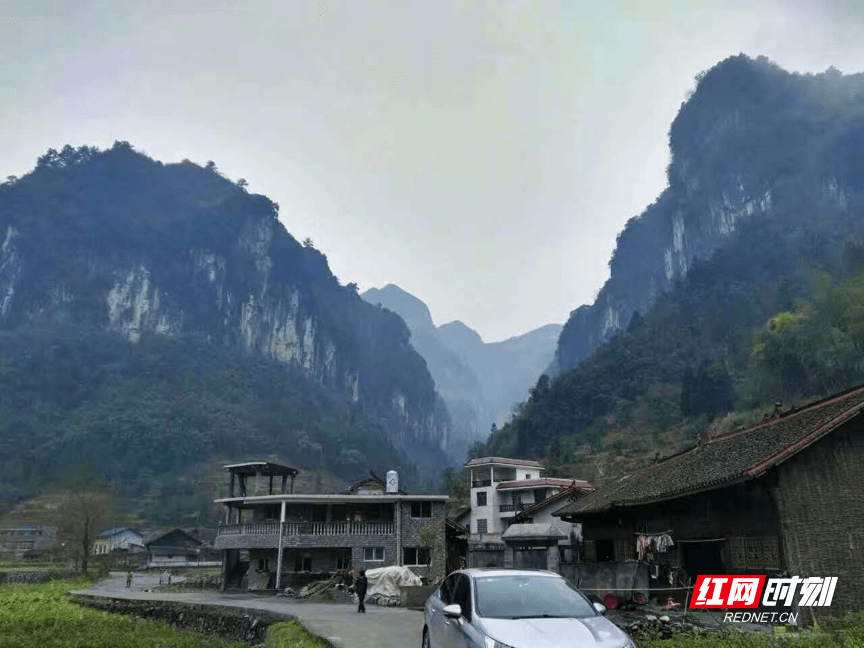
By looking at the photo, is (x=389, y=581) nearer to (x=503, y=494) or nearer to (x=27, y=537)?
(x=503, y=494)

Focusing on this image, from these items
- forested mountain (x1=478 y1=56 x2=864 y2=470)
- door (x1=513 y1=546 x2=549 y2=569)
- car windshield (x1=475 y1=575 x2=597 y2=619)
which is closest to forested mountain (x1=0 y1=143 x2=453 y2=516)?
forested mountain (x1=478 y1=56 x2=864 y2=470)

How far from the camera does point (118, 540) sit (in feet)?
284

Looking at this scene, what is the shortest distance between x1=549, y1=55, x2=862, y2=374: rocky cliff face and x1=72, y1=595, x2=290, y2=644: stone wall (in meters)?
140

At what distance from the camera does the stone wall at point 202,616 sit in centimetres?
2352

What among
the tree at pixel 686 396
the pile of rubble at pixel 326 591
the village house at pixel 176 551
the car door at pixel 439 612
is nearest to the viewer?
the car door at pixel 439 612

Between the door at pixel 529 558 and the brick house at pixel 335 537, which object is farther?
the brick house at pixel 335 537

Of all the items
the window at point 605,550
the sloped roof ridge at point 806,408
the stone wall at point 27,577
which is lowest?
the stone wall at point 27,577

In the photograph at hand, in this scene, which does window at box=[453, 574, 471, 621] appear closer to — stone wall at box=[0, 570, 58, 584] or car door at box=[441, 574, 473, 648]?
car door at box=[441, 574, 473, 648]

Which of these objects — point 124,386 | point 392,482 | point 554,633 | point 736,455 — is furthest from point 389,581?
point 124,386

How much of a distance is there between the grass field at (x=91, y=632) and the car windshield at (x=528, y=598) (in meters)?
7.13

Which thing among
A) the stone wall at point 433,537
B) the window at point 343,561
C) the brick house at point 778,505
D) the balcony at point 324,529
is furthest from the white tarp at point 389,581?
the brick house at point 778,505

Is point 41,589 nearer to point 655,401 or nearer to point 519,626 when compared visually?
point 519,626

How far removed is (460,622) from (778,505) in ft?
38.8

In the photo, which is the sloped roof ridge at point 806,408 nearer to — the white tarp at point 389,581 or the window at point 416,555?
the white tarp at point 389,581
